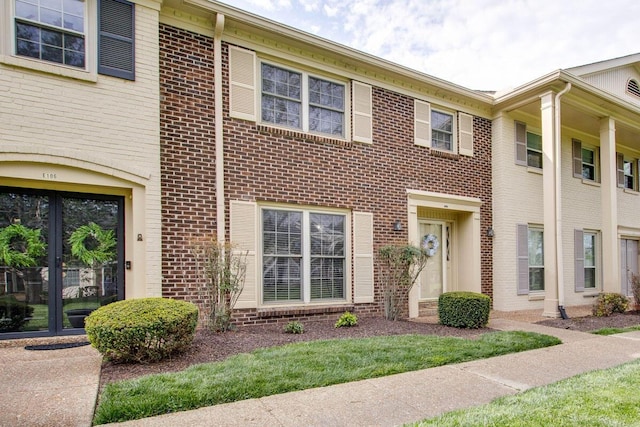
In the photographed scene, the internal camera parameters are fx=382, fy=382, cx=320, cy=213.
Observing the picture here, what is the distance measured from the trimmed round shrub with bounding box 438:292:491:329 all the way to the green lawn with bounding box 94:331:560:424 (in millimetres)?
951

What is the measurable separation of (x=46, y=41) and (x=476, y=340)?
299 inches

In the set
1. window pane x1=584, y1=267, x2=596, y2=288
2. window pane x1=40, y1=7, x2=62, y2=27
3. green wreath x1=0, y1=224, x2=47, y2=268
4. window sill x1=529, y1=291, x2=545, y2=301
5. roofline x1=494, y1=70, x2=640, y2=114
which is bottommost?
window sill x1=529, y1=291, x2=545, y2=301

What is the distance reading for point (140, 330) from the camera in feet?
13.5

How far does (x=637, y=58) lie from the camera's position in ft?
38.5

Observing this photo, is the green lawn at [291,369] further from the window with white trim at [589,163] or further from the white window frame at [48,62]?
the window with white trim at [589,163]

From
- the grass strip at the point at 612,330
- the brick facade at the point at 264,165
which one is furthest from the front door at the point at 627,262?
the brick facade at the point at 264,165

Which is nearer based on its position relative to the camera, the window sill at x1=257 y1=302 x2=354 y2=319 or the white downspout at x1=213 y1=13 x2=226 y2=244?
the white downspout at x1=213 y1=13 x2=226 y2=244

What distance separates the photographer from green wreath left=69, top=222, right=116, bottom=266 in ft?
18.4

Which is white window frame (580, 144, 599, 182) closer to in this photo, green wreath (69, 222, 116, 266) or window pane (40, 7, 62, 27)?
green wreath (69, 222, 116, 266)

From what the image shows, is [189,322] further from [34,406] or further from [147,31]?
[147,31]

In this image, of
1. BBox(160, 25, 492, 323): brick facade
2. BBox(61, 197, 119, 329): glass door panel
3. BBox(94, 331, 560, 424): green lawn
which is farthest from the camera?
BBox(160, 25, 492, 323): brick facade

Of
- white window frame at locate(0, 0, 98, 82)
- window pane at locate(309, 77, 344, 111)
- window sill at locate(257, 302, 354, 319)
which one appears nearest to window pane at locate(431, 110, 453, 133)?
window pane at locate(309, 77, 344, 111)

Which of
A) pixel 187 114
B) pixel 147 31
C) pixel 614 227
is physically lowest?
pixel 614 227

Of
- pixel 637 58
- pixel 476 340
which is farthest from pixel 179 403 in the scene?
pixel 637 58
